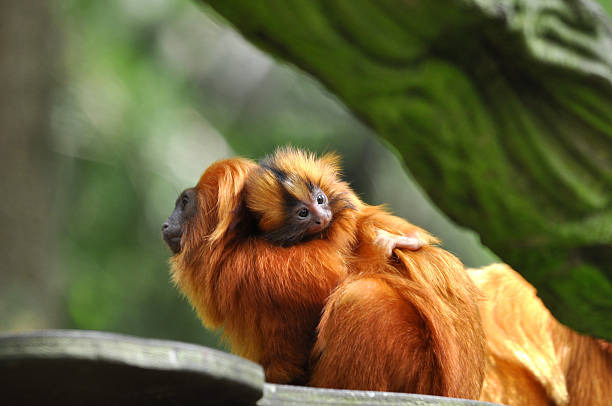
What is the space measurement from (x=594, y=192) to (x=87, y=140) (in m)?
10.4

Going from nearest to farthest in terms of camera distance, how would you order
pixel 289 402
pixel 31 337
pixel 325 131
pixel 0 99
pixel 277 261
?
pixel 31 337, pixel 289 402, pixel 277 261, pixel 0 99, pixel 325 131

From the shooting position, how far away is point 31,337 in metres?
1.36

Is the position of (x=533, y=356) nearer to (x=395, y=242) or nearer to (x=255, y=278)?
(x=395, y=242)

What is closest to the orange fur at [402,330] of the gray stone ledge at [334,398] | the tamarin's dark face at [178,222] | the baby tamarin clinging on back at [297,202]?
the baby tamarin clinging on back at [297,202]

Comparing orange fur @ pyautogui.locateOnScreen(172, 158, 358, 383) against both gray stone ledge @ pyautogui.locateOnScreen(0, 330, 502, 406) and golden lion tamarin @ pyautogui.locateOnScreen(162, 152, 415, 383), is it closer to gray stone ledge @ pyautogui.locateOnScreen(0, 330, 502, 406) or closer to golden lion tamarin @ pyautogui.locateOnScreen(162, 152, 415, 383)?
golden lion tamarin @ pyautogui.locateOnScreen(162, 152, 415, 383)

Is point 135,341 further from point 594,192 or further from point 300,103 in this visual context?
point 300,103

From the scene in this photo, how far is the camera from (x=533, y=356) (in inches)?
120

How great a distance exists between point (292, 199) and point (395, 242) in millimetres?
375

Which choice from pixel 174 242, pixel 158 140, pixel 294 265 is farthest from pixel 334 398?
pixel 158 140

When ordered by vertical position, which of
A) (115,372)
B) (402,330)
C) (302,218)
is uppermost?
(302,218)

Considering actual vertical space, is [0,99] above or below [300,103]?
below

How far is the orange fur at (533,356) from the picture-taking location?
9.66ft

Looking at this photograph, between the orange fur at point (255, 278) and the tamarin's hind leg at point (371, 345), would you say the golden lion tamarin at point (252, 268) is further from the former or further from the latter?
the tamarin's hind leg at point (371, 345)

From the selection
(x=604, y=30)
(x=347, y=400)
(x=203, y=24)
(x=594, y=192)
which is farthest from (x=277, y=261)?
(x=203, y=24)
